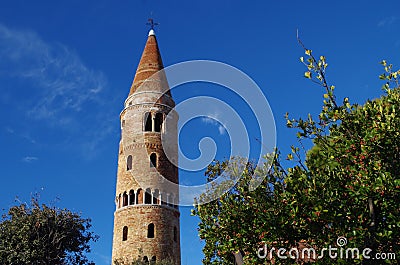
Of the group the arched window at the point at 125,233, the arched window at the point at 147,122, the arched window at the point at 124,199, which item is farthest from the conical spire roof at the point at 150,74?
the arched window at the point at 125,233

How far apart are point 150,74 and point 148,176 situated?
342 inches

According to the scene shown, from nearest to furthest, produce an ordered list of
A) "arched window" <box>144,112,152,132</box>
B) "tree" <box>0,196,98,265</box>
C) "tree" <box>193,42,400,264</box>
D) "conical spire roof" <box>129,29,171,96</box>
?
"tree" <box>193,42,400,264</box>
"tree" <box>0,196,98,265</box>
"arched window" <box>144,112,152,132</box>
"conical spire roof" <box>129,29,171,96</box>

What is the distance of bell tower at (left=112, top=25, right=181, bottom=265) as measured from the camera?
29812mm

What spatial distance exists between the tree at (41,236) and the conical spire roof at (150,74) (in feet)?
38.9

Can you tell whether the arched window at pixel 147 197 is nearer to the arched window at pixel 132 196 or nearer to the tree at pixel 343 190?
the arched window at pixel 132 196

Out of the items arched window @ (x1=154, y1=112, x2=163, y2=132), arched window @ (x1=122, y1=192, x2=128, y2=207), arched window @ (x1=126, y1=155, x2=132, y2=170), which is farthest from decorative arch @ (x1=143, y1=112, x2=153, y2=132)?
arched window @ (x1=122, y1=192, x2=128, y2=207)

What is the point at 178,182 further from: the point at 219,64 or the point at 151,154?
the point at 219,64

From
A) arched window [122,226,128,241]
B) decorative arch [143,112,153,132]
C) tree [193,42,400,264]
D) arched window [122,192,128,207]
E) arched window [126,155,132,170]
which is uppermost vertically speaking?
decorative arch [143,112,153,132]

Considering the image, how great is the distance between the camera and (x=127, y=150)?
32.4 metres

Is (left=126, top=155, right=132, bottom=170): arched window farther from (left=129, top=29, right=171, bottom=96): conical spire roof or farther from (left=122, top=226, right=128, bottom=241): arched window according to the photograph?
(left=129, top=29, right=171, bottom=96): conical spire roof

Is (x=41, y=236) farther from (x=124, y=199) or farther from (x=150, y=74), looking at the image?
(x=150, y=74)

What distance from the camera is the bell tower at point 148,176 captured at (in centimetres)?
A: 2981

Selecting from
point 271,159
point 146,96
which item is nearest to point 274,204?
point 271,159

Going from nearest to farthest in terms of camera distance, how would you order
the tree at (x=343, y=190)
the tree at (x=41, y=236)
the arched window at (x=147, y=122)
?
the tree at (x=343, y=190)
the tree at (x=41, y=236)
the arched window at (x=147, y=122)
